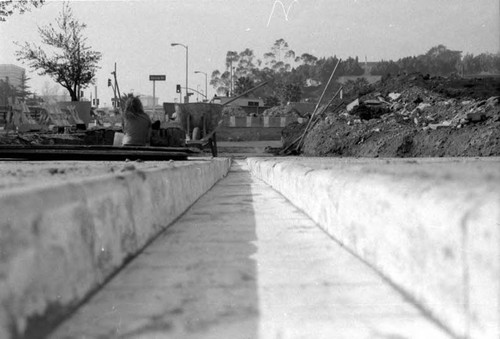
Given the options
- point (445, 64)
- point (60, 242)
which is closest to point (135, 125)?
point (60, 242)

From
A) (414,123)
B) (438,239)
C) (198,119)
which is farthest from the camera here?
A: (414,123)

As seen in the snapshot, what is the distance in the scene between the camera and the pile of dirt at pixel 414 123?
11156mm

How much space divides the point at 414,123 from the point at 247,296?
49.9 ft

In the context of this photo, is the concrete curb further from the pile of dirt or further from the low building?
the low building

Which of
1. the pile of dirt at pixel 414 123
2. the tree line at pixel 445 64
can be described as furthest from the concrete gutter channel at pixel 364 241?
the tree line at pixel 445 64

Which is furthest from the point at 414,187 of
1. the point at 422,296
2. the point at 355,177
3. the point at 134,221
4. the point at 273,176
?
the point at 273,176

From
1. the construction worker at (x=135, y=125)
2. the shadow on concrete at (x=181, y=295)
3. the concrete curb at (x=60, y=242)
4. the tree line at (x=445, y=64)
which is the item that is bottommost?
the shadow on concrete at (x=181, y=295)

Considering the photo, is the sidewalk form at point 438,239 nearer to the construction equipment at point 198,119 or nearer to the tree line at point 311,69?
the construction equipment at point 198,119

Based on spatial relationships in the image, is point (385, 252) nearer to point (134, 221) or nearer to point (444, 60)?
point (134, 221)

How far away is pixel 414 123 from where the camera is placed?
15.9 m

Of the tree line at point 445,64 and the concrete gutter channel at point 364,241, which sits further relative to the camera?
the tree line at point 445,64

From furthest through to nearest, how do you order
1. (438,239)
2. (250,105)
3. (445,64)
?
(445,64), (250,105), (438,239)

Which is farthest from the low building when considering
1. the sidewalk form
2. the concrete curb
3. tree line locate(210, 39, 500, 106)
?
the sidewalk form

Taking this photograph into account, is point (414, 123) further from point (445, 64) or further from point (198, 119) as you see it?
point (445, 64)
